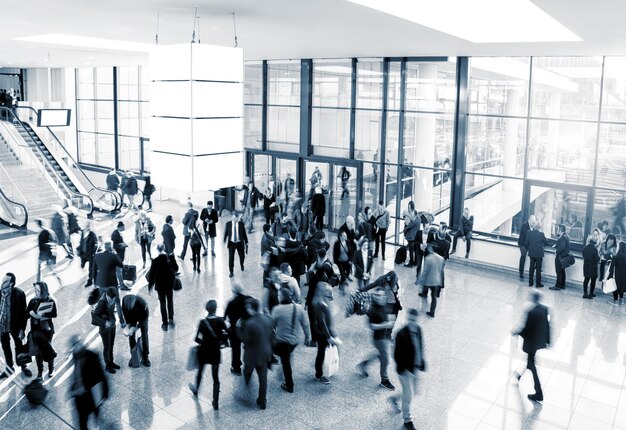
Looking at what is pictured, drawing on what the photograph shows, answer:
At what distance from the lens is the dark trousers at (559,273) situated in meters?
13.5

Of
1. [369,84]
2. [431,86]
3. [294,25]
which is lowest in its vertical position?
[431,86]

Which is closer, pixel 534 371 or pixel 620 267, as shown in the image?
pixel 534 371

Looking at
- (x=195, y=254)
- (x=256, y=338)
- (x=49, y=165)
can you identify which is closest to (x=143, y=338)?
(x=256, y=338)

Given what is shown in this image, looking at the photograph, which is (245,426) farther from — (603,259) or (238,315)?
(603,259)

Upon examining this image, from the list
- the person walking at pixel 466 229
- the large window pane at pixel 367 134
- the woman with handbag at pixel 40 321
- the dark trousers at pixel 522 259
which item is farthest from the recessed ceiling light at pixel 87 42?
the dark trousers at pixel 522 259

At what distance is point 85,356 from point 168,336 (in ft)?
12.4

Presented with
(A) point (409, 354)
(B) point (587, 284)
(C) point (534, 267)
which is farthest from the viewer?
(C) point (534, 267)

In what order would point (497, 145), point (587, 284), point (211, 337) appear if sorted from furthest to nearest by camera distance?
point (497, 145) → point (587, 284) → point (211, 337)

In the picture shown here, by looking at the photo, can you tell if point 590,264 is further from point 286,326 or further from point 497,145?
point 286,326

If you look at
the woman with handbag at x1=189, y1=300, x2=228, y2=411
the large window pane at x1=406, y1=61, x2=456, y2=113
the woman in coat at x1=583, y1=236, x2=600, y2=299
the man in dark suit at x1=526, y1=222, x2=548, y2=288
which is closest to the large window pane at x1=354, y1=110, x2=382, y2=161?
the large window pane at x1=406, y1=61, x2=456, y2=113

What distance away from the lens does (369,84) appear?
17.8 metres

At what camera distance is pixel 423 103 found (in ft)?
55.2

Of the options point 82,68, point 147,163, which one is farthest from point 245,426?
point 82,68

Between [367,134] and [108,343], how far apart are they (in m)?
11.4
